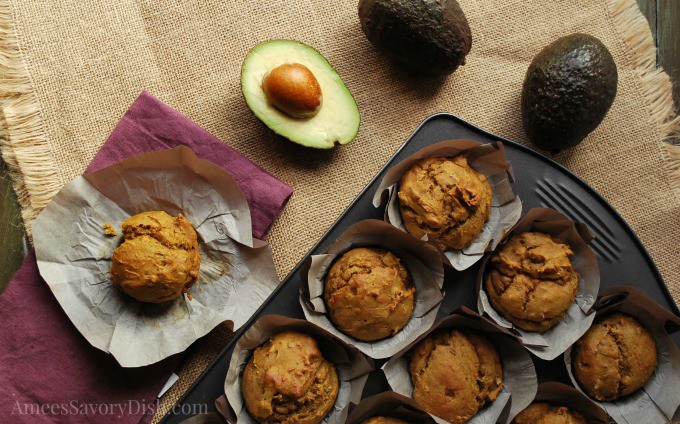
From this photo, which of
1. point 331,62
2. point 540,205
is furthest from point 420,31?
point 540,205

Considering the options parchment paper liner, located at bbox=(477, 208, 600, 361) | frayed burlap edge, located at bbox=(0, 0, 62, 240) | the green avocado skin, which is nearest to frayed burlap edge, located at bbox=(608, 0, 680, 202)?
the green avocado skin

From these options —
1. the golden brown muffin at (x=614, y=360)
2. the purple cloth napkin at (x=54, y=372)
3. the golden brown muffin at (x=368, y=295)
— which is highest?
the golden brown muffin at (x=368, y=295)

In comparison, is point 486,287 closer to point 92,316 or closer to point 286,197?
point 286,197

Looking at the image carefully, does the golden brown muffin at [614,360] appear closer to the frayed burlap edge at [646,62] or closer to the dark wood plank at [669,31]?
the frayed burlap edge at [646,62]

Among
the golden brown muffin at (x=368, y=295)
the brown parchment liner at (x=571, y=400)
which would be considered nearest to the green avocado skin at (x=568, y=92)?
the golden brown muffin at (x=368, y=295)

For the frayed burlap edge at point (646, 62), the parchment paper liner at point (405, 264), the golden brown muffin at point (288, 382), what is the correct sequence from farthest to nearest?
the frayed burlap edge at point (646, 62)
the parchment paper liner at point (405, 264)
the golden brown muffin at point (288, 382)

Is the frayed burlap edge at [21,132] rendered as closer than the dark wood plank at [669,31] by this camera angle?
Yes

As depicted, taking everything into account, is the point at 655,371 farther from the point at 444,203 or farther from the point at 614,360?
the point at 444,203
